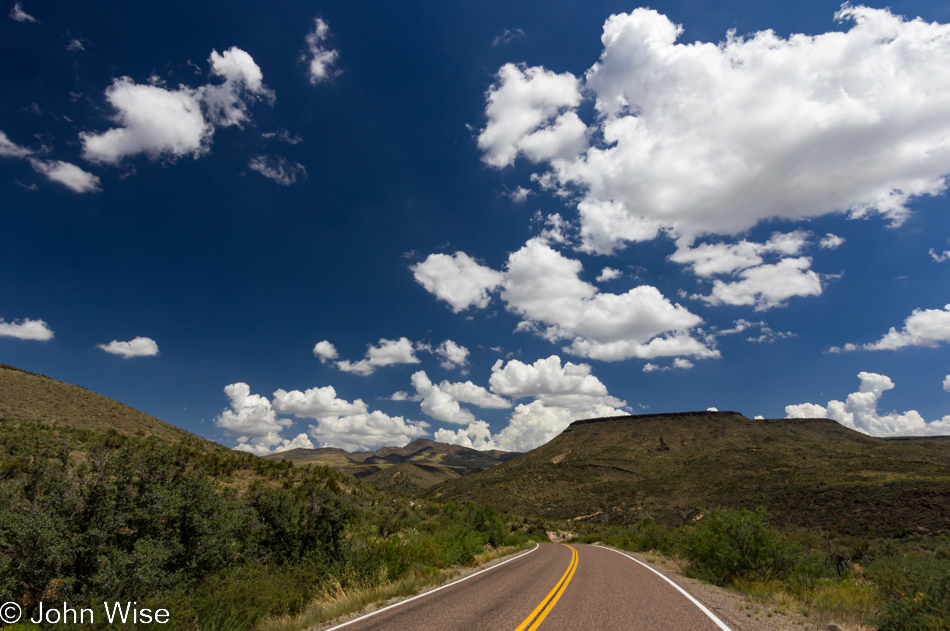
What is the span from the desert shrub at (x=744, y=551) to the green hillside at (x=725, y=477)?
2799 cm

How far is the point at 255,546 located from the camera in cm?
995

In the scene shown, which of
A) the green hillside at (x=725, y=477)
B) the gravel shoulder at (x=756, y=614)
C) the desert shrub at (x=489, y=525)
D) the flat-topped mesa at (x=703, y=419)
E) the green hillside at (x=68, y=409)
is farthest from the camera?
the flat-topped mesa at (x=703, y=419)

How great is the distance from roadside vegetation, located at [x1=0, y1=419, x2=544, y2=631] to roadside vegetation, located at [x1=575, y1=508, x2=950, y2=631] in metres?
10.2

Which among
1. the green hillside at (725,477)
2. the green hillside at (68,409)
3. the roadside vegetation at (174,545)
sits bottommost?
the green hillside at (725,477)

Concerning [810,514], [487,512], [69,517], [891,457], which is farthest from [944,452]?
[69,517]

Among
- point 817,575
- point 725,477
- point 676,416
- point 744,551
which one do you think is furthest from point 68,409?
point 676,416

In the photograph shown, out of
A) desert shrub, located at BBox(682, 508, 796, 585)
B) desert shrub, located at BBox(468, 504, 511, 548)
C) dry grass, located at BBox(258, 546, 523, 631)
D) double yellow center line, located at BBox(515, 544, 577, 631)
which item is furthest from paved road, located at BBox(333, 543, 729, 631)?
desert shrub, located at BBox(468, 504, 511, 548)

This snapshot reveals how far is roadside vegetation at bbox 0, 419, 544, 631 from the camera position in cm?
615

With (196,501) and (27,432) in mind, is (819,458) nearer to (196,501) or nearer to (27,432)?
(196,501)

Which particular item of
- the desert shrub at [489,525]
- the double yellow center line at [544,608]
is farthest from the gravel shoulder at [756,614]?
the desert shrub at [489,525]

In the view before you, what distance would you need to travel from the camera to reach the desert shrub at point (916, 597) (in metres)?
6.61

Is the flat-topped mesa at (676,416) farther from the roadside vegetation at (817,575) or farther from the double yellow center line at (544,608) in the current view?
the double yellow center line at (544,608)

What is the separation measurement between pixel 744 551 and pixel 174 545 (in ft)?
55.8

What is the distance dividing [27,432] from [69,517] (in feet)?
80.9
